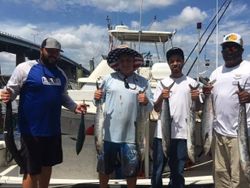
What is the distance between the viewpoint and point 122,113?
14.2 feet

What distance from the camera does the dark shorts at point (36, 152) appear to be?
418 cm

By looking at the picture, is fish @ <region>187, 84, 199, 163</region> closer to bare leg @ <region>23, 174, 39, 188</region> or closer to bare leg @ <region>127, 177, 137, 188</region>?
bare leg @ <region>127, 177, 137, 188</region>

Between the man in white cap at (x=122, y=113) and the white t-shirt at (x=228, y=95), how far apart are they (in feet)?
2.35

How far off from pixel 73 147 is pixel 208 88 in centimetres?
211

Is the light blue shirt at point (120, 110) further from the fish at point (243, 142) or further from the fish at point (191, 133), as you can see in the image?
the fish at point (243, 142)

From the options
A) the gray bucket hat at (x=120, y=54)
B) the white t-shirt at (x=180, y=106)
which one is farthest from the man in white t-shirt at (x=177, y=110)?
the gray bucket hat at (x=120, y=54)

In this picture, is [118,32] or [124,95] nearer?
[124,95]

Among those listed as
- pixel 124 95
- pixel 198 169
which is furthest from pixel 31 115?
pixel 198 169

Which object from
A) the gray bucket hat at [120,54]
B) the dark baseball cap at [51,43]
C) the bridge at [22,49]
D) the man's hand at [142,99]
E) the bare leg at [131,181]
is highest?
the bridge at [22,49]

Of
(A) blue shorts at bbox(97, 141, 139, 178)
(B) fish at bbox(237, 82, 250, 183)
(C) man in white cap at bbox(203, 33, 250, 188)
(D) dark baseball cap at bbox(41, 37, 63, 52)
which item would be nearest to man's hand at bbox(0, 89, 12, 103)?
(D) dark baseball cap at bbox(41, 37, 63, 52)

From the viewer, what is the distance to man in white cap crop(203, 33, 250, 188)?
4.25 metres

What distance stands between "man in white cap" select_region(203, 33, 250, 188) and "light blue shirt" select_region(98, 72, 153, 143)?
2.46ft

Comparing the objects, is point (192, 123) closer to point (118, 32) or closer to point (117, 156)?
point (117, 156)

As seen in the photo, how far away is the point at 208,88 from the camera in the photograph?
4.38 metres
